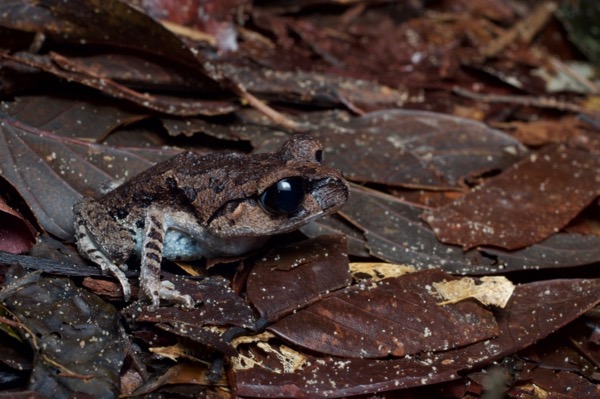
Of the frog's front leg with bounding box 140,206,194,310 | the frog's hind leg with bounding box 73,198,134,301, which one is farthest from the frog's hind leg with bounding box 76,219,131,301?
the frog's front leg with bounding box 140,206,194,310

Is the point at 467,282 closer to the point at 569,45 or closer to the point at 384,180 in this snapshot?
the point at 384,180

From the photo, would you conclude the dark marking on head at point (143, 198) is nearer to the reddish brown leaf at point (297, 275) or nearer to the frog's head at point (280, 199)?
the frog's head at point (280, 199)

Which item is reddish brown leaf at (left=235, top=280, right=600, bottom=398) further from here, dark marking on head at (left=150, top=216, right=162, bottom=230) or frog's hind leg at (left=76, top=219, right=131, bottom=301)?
dark marking on head at (left=150, top=216, right=162, bottom=230)

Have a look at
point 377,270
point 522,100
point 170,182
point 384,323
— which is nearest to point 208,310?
point 170,182

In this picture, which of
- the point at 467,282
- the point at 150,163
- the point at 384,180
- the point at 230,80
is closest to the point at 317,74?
the point at 230,80

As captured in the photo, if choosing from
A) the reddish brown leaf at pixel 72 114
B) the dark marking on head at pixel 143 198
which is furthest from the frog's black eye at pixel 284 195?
the reddish brown leaf at pixel 72 114

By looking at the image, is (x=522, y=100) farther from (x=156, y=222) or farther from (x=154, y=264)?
(x=154, y=264)
